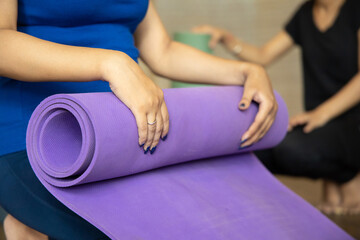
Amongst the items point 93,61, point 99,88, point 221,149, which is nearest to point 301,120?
point 221,149

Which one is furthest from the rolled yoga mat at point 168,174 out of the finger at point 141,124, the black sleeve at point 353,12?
the black sleeve at point 353,12

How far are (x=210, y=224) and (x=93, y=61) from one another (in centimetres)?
39

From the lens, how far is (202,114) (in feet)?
3.59

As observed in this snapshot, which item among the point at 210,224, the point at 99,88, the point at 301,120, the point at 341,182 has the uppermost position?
the point at 99,88

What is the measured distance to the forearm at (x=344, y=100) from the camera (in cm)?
236

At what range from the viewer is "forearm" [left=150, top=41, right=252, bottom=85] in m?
1.33

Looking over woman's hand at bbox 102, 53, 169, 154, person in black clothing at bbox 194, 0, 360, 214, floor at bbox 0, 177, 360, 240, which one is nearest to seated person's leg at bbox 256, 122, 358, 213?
person in black clothing at bbox 194, 0, 360, 214

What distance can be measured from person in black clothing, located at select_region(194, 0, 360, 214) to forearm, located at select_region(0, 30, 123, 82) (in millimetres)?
1546

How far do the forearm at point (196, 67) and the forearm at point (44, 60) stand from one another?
0.47 metres

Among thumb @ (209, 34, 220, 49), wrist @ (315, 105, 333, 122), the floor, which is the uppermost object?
thumb @ (209, 34, 220, 49)

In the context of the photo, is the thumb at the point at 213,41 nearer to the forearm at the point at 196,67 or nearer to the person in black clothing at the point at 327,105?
Answer: the person in black clothing at the point at 327,105

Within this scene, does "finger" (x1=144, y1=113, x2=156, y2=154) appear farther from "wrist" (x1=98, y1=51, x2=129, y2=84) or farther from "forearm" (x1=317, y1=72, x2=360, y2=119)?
"forearm" (x1=317, y1=72, x2=360, y2=119)

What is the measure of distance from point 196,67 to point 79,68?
19.3 inches

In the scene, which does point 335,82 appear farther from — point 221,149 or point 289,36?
point 221,149
